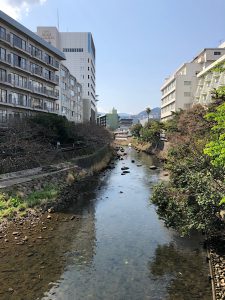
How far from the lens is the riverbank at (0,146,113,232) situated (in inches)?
910

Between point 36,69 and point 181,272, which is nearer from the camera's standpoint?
point 181,272

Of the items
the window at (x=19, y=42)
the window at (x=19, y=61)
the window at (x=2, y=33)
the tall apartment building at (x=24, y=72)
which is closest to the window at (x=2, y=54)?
the tall apartment building at (x=24, y=72)

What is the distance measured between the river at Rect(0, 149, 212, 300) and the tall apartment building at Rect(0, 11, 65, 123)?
25242mm

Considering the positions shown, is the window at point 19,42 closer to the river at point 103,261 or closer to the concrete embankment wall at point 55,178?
the concrete embankment wall at point 55,178

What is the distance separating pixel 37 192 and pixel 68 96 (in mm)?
46771

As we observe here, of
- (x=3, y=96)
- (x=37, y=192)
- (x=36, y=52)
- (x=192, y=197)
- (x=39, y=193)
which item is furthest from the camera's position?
(x=36, y=52)

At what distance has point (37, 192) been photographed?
2742cm

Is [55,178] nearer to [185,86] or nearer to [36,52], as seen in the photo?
[36,52]

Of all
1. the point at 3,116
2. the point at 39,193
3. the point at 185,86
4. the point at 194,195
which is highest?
the point at 185,86

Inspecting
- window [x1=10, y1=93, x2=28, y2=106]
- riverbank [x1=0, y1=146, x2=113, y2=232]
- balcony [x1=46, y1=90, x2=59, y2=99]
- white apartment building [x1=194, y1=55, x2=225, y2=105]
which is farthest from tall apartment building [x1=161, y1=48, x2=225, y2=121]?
riverbank [x1=0, y1=146, x2=113, y2=232]

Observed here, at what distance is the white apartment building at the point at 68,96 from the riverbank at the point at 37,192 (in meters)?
29.5

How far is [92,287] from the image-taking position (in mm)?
13609

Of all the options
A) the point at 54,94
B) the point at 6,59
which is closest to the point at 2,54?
the point at 6,59

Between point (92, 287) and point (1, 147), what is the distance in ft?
70.6
